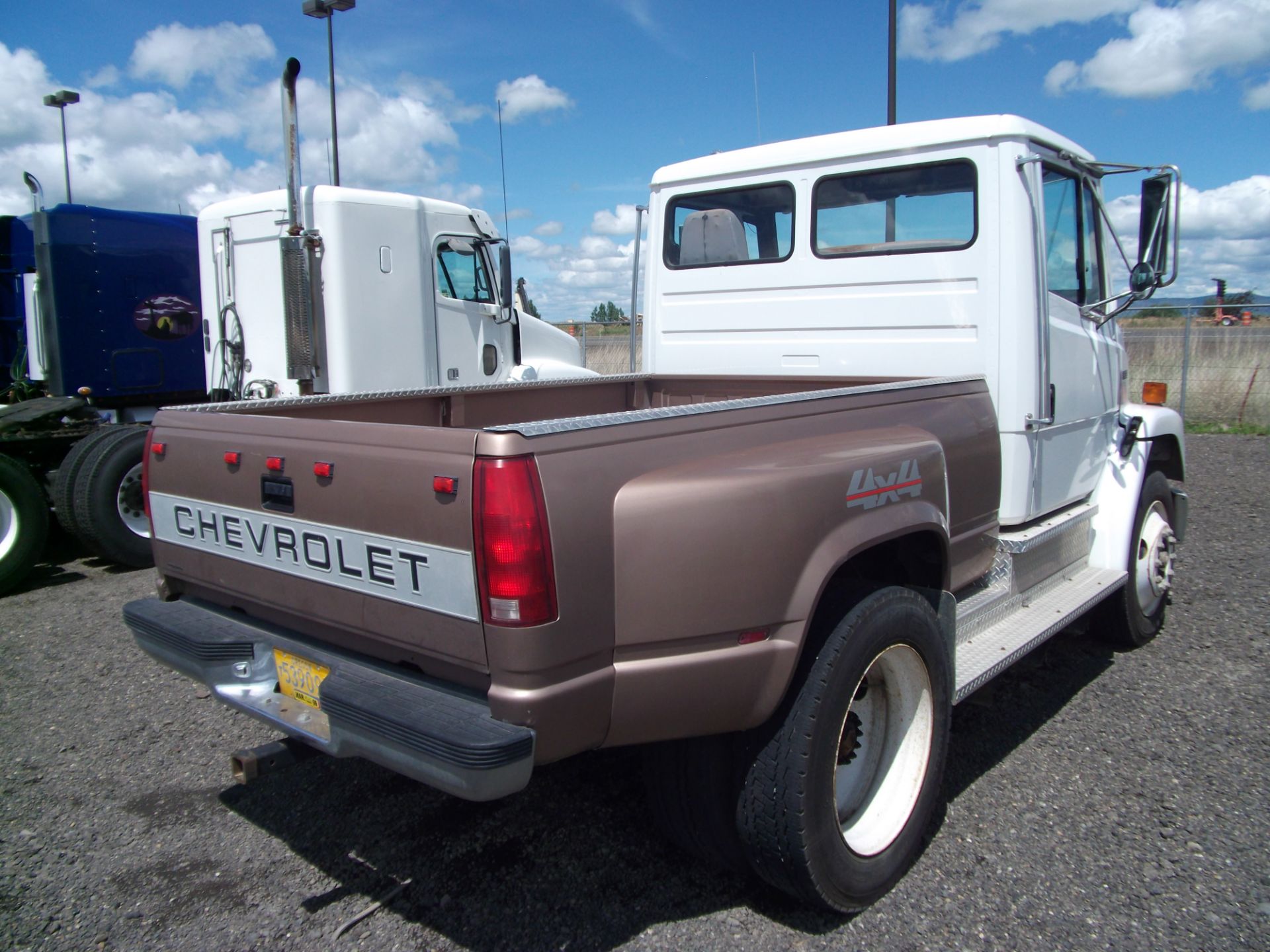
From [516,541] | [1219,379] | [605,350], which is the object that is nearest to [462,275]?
[516,541]

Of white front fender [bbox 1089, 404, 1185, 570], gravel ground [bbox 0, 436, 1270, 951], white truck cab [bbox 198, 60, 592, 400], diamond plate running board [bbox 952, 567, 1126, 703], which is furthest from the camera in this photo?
white truck cab [bbox 198, 60, 592, 400]

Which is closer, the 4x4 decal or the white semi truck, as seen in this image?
the 4x4 decal

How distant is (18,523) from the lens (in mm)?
6672

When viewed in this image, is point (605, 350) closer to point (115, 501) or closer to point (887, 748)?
point (115, 501)

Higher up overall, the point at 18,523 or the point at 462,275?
the point at 462,275

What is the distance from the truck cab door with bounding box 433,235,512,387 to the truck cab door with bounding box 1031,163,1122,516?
5066 mm

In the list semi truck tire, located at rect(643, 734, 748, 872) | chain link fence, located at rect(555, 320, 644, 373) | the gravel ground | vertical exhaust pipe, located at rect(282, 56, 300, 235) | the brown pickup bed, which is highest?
vertical exhaust pipe, located at rect(282, 56, 300, 235)

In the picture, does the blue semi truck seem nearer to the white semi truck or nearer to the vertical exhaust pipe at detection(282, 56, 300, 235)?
the white semi truck

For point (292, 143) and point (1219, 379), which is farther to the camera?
point (1219, 379)

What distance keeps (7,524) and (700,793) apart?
6245 mm

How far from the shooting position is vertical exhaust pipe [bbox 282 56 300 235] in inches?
265

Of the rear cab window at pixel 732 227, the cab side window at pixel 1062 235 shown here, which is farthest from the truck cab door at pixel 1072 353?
the rear cab window at pixel 732 227

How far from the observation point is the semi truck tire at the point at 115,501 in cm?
684

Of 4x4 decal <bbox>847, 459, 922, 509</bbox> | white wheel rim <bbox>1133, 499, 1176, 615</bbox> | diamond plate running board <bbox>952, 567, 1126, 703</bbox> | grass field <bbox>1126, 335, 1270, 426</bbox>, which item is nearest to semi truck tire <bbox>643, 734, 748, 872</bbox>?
4x4 decal <bbox>847, 459, 922, 509</bbox>
